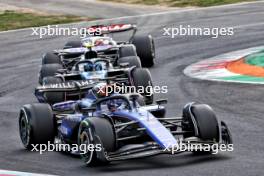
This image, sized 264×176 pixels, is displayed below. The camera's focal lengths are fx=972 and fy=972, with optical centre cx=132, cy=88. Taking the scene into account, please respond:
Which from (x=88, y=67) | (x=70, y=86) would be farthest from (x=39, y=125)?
(x=88, y=67)

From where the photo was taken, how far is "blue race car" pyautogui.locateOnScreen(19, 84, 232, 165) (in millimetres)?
13672

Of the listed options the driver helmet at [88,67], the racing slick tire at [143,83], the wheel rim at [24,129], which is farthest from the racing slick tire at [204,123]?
the driver helmet at [88,67]

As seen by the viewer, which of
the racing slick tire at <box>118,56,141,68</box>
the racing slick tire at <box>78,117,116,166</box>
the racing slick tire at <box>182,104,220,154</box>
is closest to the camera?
the racing slick tire at <box>78,117,116,166</box>

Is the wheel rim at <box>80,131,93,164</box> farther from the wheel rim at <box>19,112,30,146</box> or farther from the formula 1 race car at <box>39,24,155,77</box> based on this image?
the formula 1 race car at <box>39,24,155,77</box>

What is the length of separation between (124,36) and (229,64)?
Result: 7963mm

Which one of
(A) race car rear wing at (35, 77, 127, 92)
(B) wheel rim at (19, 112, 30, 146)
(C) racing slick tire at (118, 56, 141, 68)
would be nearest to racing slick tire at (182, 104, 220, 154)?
(B) wheel rim at (19, 112, 30, 146)

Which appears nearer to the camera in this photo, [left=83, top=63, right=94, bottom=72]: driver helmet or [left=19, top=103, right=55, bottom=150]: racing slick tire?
[left=19, top=103, right=55, bottom=150]: racing slick tire

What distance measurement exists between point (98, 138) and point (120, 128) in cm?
69

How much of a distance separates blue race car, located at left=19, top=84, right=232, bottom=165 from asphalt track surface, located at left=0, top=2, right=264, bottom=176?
228 mm

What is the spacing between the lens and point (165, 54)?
27.6 m

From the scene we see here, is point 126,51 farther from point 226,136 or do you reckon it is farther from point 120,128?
point 226,136

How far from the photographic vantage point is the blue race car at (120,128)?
13672 millimetres

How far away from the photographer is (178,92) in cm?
2109

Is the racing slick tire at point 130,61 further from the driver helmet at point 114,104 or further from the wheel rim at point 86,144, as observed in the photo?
the wheel rim at point 86,144
